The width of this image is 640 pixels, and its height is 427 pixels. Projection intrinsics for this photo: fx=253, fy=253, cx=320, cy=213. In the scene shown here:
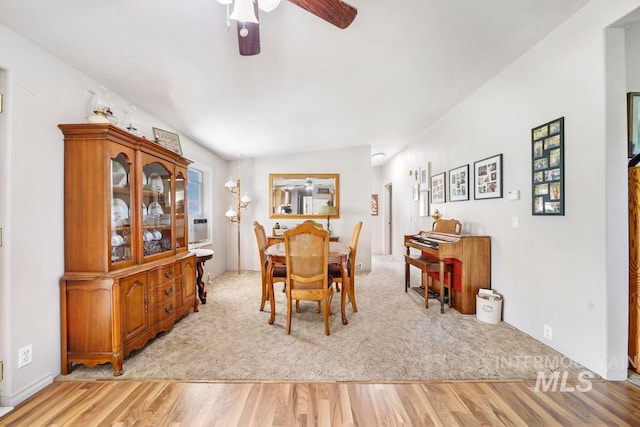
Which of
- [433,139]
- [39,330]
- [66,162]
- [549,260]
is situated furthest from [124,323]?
[433,139]

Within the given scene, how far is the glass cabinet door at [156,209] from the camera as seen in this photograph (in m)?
2.32

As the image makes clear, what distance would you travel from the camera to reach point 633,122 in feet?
6.24

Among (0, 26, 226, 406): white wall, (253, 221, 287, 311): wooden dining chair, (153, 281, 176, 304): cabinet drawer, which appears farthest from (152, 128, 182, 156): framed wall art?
(153, 281, 176, 304): cabinet drawer

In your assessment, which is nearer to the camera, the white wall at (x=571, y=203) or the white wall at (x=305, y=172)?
the white wall at (x=571, y=203)

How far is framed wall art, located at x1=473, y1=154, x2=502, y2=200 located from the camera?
2.75 m

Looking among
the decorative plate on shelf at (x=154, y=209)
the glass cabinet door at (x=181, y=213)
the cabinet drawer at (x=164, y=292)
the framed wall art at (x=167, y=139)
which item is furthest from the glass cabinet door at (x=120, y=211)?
the framed wall art at (x=167, y=139)

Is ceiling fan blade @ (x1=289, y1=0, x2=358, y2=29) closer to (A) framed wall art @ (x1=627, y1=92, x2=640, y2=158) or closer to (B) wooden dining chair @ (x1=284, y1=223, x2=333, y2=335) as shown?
(B) wooden dining chair @ (x1=284, y1=223, x2=333, y2=335)

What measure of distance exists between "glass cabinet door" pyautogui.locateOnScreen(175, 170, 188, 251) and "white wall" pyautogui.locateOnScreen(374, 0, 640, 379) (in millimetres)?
3559

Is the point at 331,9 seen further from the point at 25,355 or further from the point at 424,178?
the point at 424,178

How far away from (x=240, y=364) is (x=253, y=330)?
0.56 m

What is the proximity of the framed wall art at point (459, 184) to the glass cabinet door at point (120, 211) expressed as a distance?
3.74 m

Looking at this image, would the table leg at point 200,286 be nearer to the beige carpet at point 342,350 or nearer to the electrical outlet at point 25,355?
the beige carpet at point 342,350

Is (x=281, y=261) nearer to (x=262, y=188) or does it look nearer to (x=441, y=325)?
(x=441, y=325)

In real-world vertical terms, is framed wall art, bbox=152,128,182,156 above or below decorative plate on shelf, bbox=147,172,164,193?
above
